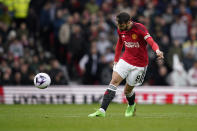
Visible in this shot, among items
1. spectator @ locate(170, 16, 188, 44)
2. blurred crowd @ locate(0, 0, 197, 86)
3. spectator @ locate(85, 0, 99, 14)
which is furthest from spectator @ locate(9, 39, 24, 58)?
spectator @ locate(170, 16, 188, 44)

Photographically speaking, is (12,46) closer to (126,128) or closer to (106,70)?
(106,70)

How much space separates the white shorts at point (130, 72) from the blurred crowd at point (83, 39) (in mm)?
8664

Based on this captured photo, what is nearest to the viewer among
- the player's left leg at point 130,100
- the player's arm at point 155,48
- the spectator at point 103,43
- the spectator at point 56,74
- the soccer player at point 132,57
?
the player's arm at point 155,48

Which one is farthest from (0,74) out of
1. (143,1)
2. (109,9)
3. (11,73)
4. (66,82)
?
(143,1)

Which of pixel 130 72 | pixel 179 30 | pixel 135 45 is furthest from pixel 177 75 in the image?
pixel 135 45

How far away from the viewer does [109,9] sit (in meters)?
23.3

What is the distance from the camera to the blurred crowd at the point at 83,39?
21.4 metres

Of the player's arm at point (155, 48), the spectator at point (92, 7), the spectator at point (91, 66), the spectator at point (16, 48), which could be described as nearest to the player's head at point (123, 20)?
the player's arm at point (155, 48)

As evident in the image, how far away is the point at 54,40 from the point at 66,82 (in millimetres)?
2293

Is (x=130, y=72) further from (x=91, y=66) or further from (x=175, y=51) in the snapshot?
(x=175, y=51)

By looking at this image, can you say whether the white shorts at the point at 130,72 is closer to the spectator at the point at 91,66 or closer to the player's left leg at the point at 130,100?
the player's left leg at the point at 130,100

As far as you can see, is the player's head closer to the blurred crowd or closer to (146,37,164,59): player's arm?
(146,37,164,59): player's arm

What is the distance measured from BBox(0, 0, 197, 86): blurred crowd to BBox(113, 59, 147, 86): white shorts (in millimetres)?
8664

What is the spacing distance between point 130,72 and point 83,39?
9.83m
